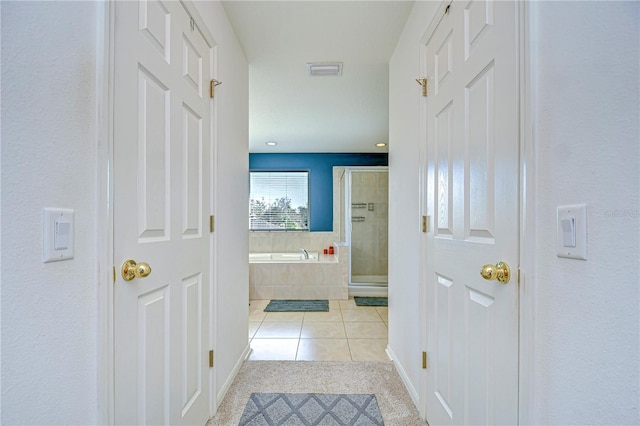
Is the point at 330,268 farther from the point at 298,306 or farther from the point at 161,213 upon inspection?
the point at 161,213

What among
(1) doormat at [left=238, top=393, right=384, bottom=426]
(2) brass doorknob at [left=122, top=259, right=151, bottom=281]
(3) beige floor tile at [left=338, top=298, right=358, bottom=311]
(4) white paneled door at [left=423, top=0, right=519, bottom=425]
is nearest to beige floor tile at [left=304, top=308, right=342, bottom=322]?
(3) beige floor tile at [left=338, top=298, right=358, bottom=311]

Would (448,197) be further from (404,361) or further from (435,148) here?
(404,361)

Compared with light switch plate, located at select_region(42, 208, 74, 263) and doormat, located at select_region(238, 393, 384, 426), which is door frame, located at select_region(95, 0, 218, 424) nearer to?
light switch plate, located at select_region(42, 208, 74, 263)

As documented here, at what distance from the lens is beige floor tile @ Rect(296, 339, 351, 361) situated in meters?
2.40

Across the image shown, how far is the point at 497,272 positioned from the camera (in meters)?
0.95

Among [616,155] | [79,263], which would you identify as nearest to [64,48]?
[79,263]

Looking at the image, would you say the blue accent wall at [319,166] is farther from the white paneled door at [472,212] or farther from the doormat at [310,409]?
the white paneled door at [472,212]

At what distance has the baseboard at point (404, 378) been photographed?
69.4 inches

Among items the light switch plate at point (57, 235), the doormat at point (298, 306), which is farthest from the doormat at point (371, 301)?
the light switch plate at point (57, 235)

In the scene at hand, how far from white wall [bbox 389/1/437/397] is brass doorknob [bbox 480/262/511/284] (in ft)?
2.37

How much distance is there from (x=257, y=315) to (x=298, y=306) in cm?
58

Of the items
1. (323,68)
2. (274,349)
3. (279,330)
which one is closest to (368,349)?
(274,349)

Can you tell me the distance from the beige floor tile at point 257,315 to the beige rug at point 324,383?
1085 mm

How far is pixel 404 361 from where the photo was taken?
2.02 m
